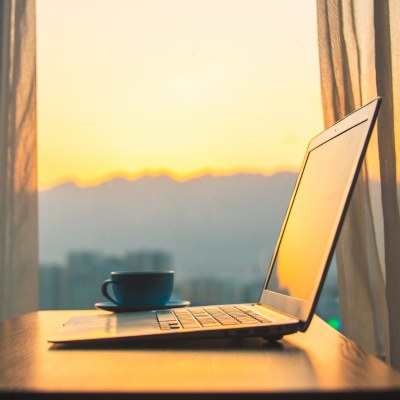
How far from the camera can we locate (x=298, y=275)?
2.43 feet

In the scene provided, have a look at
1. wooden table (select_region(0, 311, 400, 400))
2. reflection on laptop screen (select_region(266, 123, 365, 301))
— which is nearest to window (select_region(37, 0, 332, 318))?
reflection on laptop screen (select_region(266, 123, 365, 301))

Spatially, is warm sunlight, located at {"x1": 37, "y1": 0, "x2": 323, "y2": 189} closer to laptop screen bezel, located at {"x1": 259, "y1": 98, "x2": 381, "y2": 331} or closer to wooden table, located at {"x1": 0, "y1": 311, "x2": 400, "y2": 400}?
laptop screen bezel, located at {"x1": 259, "y1": 98, "x2": 381, "y2": 331}

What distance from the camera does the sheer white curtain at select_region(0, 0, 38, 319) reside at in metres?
1.40

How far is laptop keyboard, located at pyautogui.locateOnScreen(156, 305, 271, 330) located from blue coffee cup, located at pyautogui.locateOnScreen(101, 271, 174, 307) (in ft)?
0.18

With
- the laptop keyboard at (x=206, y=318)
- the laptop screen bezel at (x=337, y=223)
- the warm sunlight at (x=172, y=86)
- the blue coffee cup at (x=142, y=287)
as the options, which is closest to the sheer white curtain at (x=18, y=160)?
the warm sunlight at (x=172, y=86)

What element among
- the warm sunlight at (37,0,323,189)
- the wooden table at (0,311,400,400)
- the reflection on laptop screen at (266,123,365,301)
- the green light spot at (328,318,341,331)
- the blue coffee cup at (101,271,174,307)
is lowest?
the green light spot at (328,318,341,331)

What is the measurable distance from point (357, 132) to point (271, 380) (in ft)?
1.17

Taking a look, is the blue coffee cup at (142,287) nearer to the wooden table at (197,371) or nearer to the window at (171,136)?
the wooden table at (197,371)

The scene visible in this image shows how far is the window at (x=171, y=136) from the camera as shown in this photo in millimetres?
1469

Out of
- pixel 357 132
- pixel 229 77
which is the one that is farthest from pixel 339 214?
pixel 229 77

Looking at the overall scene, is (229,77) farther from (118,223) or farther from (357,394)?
(357,394)

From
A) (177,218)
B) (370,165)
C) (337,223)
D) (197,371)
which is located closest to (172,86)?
(177,218)

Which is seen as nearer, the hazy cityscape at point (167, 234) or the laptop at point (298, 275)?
the laptop at point (298, 275)

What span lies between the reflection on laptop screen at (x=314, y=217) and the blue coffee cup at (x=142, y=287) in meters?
0.17
